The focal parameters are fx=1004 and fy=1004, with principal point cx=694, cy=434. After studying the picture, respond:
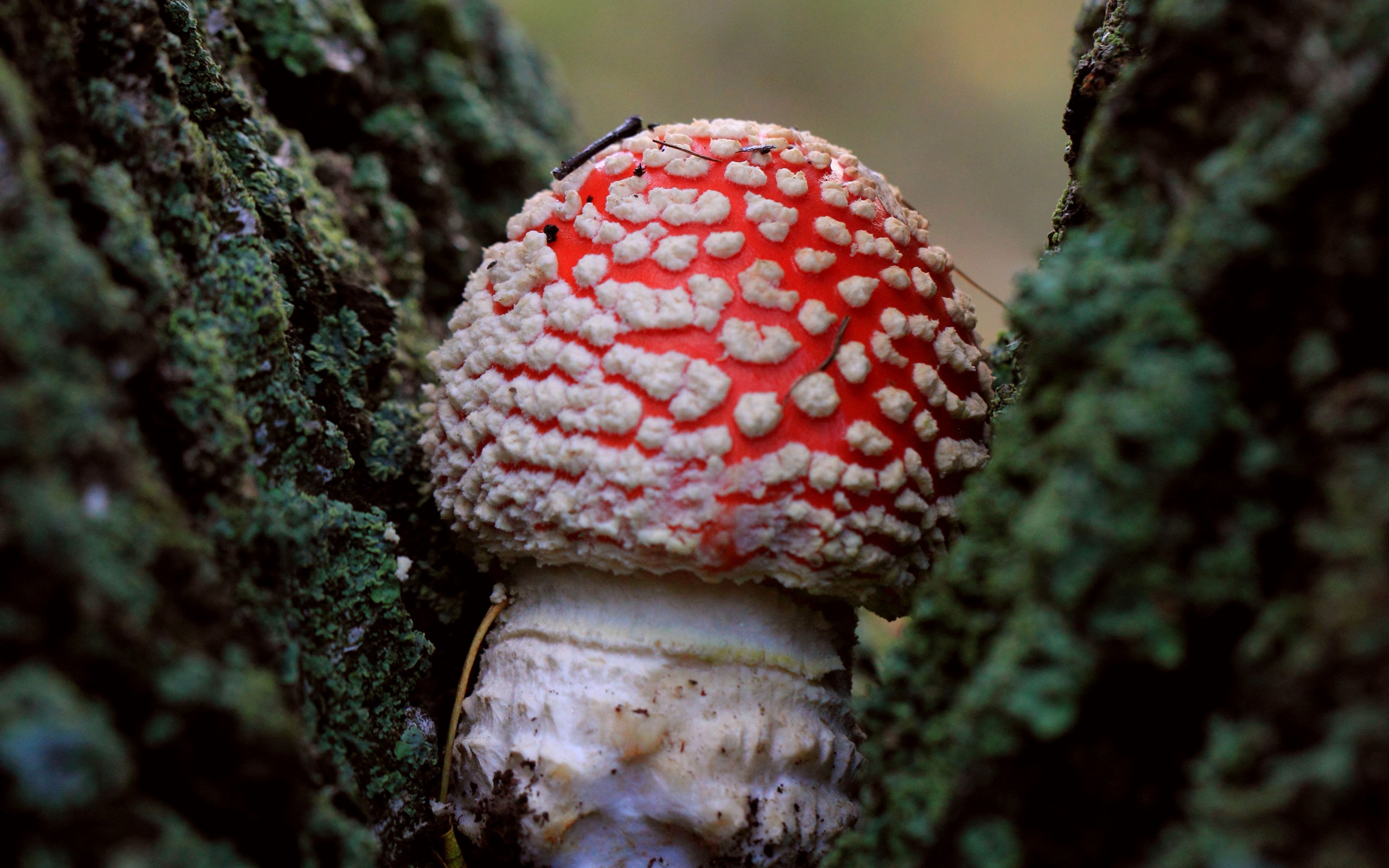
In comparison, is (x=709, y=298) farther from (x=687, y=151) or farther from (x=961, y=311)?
(x=961, y=311)

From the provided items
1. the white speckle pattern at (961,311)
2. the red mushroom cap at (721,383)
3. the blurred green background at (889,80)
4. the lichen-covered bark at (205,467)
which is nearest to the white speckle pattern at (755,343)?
the red mushroom cap at (721,383)

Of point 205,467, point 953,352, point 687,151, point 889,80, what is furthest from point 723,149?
point 889,80

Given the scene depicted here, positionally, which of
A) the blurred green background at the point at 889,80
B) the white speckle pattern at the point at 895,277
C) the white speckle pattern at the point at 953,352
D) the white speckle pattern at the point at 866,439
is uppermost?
the blurred green background at the point at 889,80

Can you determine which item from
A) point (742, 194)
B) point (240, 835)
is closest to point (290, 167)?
point (742, 194)

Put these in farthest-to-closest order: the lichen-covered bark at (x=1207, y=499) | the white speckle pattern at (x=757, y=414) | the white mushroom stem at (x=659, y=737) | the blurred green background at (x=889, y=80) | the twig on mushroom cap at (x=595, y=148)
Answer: the blurred green background at (x=889, y=80) → the twig on mushroom cap at (x=595, y=148) → the white mushroom stem at (x=659, y=737) → the white speckle pattern at (x=757, y=414) → the lichen-covered bark at (x=1207, y=499)

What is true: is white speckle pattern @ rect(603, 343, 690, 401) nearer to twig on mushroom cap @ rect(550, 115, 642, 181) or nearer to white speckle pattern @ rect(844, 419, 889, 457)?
white speckle pattern @ rect(844, 419, 889, 457)

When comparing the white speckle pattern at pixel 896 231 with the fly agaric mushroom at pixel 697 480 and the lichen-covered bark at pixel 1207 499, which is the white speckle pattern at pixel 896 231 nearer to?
the fly agaric mushroom at pixel 697 480

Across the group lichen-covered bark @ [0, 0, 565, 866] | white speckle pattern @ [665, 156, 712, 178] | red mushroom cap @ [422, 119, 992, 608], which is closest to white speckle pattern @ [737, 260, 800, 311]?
red mushroom cap @ [422, 119, 992, 608]

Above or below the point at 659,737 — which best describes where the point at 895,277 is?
above
